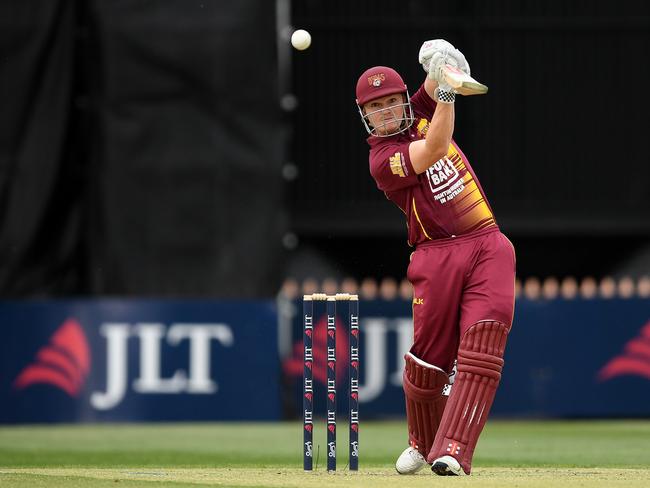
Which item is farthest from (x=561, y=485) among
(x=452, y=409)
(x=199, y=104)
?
(x=199, y=104)

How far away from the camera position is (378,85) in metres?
6.86

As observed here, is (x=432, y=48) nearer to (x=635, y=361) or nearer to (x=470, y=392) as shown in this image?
(x=470, y=392)

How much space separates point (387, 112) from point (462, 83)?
597 millimetres

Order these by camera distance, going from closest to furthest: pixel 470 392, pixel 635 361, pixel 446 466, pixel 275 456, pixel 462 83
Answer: pixel 462 83 < pixel 446 466 < pixel 470 392 < pixel 275 456 < pixel 635 361

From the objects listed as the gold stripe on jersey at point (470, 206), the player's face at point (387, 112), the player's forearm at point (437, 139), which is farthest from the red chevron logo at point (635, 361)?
the player's forearm at point (437, 139)

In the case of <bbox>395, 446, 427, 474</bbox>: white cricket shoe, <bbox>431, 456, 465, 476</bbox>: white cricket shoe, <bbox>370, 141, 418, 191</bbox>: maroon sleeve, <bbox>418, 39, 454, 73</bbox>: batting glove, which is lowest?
<bbox>395, 446, 427, 474</bbox>: white cricket shoe

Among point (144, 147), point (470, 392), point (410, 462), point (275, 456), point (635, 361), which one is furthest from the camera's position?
point (144, 147)

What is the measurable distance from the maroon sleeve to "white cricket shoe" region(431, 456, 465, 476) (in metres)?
1.24

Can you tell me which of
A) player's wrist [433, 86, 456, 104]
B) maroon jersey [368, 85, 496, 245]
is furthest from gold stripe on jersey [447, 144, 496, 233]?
player's wrist [433, 86, 456, 104]

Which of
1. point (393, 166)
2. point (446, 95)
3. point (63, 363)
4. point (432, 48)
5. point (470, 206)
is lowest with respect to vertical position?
point (63, 363)

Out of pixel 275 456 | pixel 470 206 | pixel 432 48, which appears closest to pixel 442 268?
pixel 470 206

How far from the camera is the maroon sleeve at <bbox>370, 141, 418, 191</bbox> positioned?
6758 millimetres

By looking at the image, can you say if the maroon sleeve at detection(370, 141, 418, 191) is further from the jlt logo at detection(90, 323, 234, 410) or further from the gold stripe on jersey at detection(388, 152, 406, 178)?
the jlt logo at detection(90, 323, 234, 410)

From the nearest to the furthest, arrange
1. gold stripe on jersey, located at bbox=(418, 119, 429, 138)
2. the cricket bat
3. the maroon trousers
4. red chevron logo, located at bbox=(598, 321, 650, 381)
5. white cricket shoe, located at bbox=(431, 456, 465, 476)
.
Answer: the cricket bat, white cricket shoe, located at bbox=(431, 456, 465, 476), the maroon trousers, gold stripe on jersey, located at bbox=(418, 119, 429, 138), red chevron logo, located at bbox=(598, 321, 650, 381)
